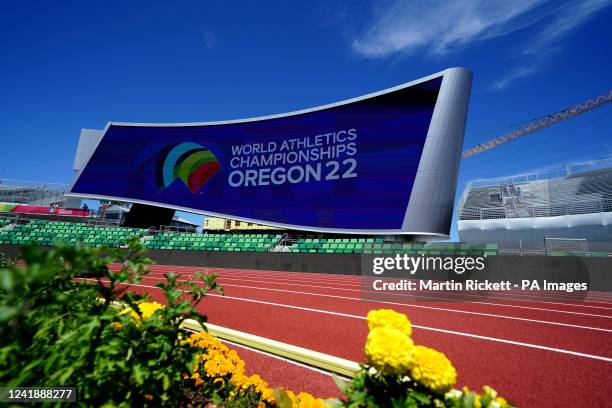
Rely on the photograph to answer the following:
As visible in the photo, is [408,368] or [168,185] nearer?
[408,368]

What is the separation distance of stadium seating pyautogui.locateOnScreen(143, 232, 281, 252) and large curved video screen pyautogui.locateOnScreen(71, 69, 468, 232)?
166 centimetres

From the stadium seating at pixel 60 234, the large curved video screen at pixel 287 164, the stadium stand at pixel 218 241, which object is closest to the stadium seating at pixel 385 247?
the stadium stand at pixel 218 241

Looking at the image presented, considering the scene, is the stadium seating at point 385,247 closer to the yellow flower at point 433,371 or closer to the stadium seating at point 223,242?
the stadium seating at point 223,242

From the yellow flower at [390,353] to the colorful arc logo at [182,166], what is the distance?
89.7ft

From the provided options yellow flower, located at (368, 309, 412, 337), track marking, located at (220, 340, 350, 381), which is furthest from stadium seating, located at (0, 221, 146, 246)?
yellow flower, located at (368, 309, 412, 337)

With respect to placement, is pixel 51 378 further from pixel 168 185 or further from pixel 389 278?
pixel 168 185

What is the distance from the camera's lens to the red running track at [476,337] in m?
3.06

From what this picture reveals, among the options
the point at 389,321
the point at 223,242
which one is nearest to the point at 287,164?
the point at 223,242

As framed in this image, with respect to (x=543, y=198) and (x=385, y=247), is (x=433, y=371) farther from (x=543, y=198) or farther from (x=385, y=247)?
(x=543, y=198)

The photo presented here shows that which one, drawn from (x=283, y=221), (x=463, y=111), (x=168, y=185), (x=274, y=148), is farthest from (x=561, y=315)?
(x=168, y=185)

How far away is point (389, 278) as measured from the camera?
47.6 feet

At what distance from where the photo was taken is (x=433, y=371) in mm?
1255

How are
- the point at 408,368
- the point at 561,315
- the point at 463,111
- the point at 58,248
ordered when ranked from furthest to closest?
the point at 463,111 < the point at 561,315 < the point at 408,368 < the point at 58,248

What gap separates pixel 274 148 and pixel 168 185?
1152 cm
